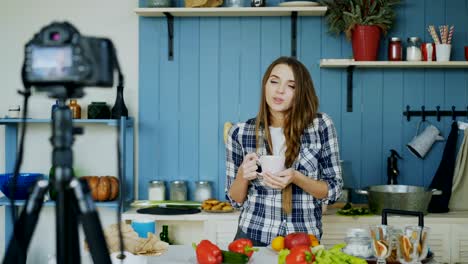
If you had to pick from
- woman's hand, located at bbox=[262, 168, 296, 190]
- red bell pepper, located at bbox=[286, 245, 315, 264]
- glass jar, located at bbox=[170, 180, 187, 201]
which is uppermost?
woman's hand, located at bbox=[262, 168, 296, 190]

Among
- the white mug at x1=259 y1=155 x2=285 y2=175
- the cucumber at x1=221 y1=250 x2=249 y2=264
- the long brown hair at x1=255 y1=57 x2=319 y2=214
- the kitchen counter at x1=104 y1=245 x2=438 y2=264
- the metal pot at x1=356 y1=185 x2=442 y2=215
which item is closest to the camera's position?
the cucumber at x1=221 y1=250 x2=249 y2=264

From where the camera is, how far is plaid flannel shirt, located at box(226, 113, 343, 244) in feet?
7.47

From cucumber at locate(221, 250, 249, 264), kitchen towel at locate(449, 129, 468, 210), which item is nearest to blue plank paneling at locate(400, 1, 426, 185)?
kitchen towel at locate(449, 129, 468, 210)

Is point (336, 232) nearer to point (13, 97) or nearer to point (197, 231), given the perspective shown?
point (197, 231)

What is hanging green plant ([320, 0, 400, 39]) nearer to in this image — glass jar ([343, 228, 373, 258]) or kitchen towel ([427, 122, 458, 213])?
kitchen towel ([427, 122, 458, 213])

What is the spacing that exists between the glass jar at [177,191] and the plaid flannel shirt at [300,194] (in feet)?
4.18

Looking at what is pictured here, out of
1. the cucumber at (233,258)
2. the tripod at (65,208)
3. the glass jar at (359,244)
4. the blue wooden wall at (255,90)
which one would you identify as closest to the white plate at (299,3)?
the blue wooden wall at (255,90)

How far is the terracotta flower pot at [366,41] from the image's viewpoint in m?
3.40

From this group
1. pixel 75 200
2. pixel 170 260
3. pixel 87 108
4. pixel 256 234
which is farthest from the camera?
pixel 87 108

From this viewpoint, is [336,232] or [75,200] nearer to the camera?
[75,200]

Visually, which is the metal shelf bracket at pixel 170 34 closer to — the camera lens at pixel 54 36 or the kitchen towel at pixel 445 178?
the kitchen towel at pixel 445 178

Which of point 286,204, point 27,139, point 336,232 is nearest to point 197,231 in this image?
point 336,232

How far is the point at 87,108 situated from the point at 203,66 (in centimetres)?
73

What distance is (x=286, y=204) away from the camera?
225 cm
